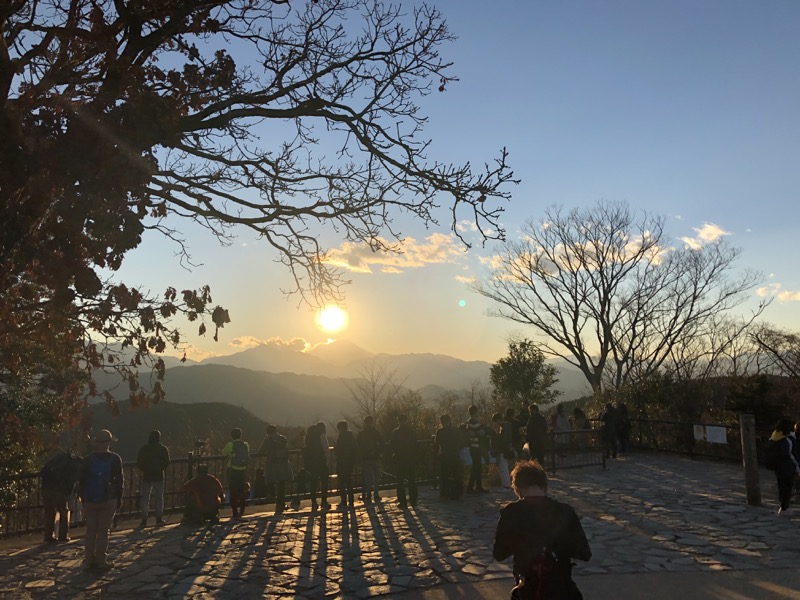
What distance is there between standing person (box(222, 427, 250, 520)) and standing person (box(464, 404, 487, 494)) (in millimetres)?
4758

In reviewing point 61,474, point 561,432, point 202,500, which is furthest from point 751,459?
point 61,474

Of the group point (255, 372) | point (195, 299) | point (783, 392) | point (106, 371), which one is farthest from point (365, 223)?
point (255, 372)

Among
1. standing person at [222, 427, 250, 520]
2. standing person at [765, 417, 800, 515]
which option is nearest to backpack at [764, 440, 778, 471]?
standing person at [765, 417, 800, 515]

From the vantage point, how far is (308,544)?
909 cm

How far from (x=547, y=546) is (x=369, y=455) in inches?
359

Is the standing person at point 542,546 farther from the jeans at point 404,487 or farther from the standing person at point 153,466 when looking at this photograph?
the standing person at point 153,466

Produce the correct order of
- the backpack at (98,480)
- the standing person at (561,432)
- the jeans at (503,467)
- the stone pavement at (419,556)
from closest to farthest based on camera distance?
the stone pavement at (419,556), the backpack at (98,480), the jeans at (503,467), the standing person at (561,432)

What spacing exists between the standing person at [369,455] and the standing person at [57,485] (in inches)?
216

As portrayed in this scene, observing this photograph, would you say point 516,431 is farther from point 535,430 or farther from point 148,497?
point 148,497

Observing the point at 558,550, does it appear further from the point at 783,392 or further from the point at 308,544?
the point at 783,392

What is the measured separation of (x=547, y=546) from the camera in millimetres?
3936

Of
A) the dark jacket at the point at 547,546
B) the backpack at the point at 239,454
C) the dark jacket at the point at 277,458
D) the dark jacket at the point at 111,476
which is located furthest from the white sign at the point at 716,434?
the dark jacket at the point at 111,476

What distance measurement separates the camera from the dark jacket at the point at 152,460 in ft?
35.1

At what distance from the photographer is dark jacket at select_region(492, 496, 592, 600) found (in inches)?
154
